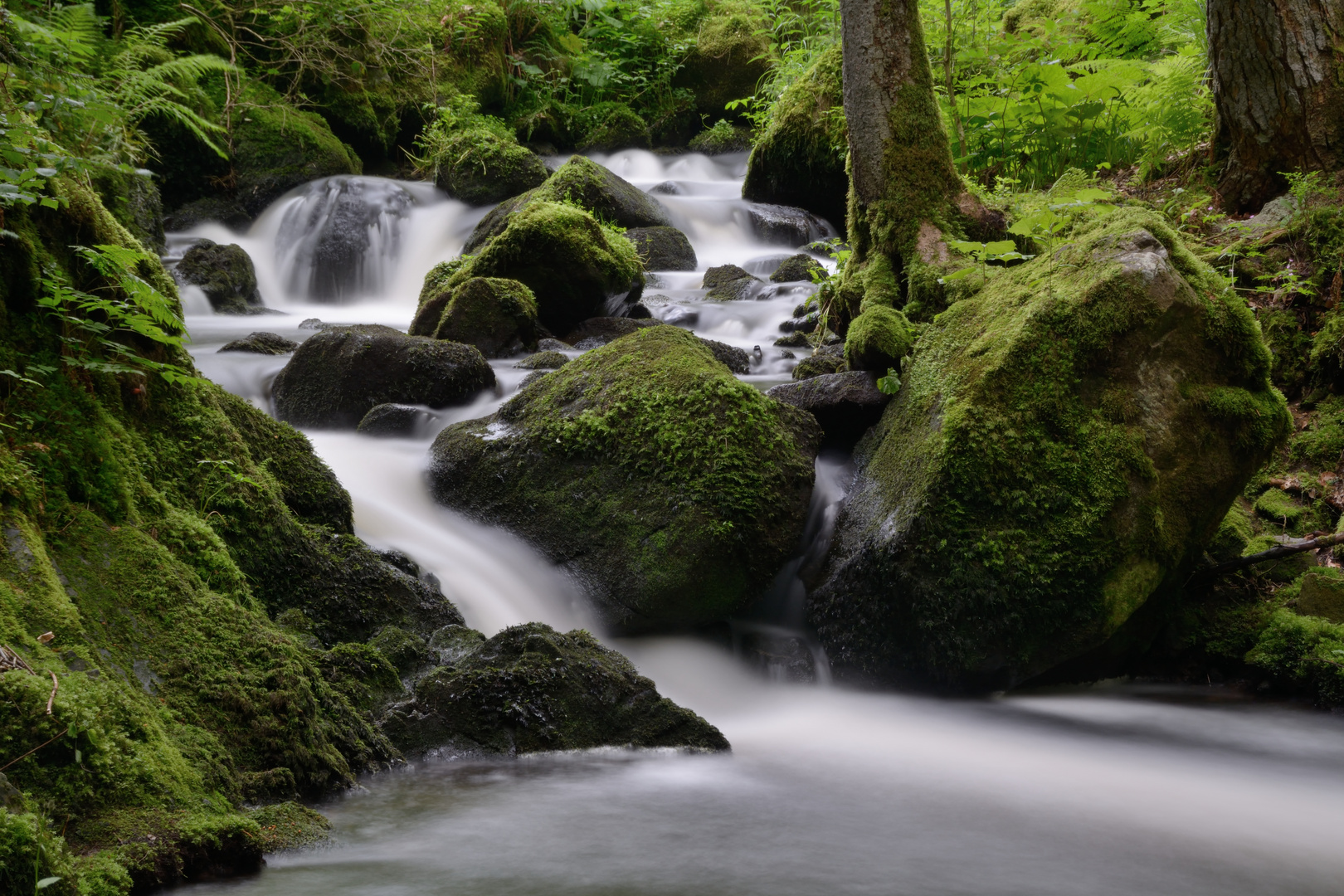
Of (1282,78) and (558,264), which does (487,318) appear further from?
(1282,78)

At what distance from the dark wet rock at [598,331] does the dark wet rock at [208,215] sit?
263 inches

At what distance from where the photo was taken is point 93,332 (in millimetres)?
2904

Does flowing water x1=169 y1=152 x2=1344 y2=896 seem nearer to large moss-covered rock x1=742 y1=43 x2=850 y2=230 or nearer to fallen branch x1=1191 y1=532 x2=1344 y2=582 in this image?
fallen branch x1=1191 y1=532 x2=1344 y2=582

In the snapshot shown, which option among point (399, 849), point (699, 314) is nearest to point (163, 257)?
point (699, 314)

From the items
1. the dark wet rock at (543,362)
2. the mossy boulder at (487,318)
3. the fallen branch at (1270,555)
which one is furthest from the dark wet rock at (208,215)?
the fallen branch at (1270,555)

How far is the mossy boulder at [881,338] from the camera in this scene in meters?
5.25

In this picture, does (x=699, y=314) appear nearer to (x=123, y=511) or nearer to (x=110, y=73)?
(x=110, y=73)

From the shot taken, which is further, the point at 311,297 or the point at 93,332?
the point at 311,297

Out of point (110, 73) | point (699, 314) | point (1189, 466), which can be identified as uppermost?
point (110, 73)

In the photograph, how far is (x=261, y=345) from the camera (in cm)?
807

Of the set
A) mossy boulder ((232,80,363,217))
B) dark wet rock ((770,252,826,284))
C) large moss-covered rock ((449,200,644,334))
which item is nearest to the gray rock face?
large moss-covered rock ((449,200,644,334))

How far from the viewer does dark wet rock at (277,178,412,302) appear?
11.7m

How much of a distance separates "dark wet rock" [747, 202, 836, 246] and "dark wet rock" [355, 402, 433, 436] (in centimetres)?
782

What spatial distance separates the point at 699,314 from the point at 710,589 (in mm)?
5545
